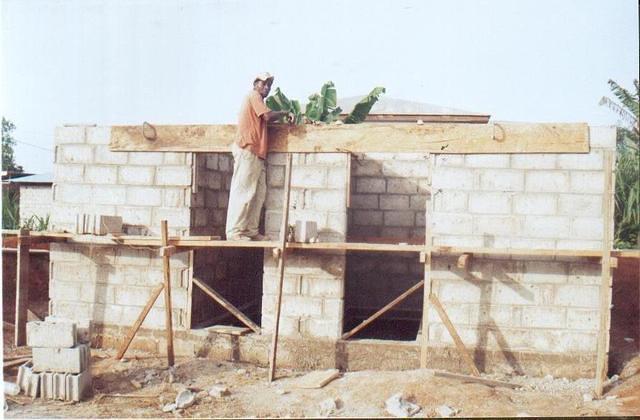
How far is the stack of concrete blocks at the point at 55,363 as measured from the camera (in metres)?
5.78

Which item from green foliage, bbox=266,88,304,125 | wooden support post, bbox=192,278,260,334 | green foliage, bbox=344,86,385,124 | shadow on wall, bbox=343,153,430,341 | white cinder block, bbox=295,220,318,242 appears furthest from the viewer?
green foliage, bbox=266,88,304,125

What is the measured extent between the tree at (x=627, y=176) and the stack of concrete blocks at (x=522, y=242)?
560 centimetres

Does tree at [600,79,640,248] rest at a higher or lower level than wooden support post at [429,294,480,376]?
higher

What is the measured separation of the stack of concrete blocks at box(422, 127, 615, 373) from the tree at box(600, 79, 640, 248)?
560 centimetres

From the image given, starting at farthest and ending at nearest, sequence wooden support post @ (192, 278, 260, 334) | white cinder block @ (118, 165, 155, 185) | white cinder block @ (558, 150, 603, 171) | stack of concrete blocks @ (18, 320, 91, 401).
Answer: white cinder block @ (118, 165, 155, 185)
wooden support post @ (192, 278, 260, 334)
white cinder block @ (558, 150, 603, 171)
stack of concrete blocks @ (18, 320, 91, 401)

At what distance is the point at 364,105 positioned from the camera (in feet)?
33.7

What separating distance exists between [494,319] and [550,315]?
618 mm

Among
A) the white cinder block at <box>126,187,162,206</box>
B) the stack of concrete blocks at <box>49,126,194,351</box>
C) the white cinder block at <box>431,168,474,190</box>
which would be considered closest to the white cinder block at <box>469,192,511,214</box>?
the white cinder block at <box>431,168,474,190</box>

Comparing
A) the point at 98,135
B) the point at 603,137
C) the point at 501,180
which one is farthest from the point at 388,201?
the point at 98,135

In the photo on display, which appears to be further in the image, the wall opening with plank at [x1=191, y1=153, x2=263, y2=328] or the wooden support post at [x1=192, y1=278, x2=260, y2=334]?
the wall opening with plank at [x1=191, y1=153, x2=263, y2=328]

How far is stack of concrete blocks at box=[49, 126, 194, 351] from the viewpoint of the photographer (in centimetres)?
719

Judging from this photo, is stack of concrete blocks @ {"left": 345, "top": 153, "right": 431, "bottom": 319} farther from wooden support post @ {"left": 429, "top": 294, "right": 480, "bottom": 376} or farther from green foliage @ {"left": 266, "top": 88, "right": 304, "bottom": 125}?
green foliage @ {"left": 266, "top": 88, "right": 304, "bottom": 125}

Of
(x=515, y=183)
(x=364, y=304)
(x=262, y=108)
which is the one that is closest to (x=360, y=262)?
(x=364, y=304)

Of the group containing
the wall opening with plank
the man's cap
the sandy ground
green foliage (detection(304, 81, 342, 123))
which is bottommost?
the sandy ground
